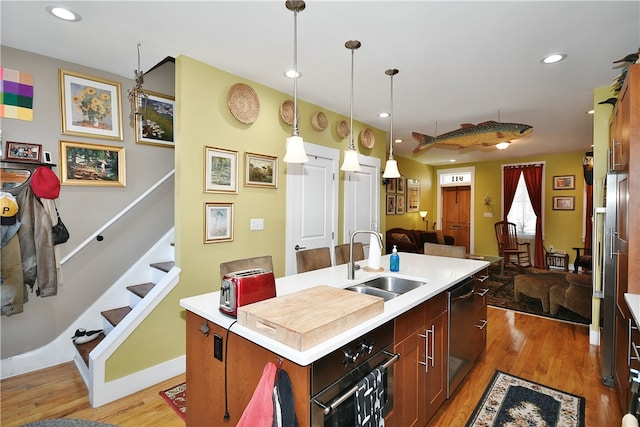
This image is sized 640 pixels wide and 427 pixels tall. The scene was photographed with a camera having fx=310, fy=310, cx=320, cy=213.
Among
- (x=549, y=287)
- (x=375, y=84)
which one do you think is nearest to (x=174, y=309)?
(x=375, y=84)

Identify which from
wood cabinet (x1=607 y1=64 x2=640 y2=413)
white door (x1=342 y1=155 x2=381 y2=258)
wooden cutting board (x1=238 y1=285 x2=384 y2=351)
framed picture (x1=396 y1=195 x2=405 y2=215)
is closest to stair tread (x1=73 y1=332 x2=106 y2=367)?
wooden cutting board (x1=238 y1=285 x2=384 y2=351)

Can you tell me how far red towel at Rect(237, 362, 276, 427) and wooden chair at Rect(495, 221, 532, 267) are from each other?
738cm

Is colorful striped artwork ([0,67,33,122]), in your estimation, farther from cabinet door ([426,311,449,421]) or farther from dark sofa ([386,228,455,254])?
dark sofa ([386,228,455,254])

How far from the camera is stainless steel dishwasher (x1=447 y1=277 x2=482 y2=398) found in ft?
7.20

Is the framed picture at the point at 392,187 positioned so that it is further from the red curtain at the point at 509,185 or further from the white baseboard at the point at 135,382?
the white baseboard at the point at 135,382

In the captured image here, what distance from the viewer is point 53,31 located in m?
2.23

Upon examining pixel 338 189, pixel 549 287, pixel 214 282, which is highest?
pixel 338 189

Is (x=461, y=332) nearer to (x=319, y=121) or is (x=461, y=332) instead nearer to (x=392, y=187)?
(x=319, y=121)

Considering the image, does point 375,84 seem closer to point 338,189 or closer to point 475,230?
point 338,189

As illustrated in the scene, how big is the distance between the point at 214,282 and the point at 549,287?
13.8 feet

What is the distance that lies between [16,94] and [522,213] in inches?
356

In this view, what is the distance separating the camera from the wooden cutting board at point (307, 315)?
115 centimetres

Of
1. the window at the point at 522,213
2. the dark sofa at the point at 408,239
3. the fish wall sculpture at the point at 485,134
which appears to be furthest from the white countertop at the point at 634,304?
the window at the point at 522,213

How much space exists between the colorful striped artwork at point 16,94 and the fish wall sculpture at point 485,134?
14.0 ft
